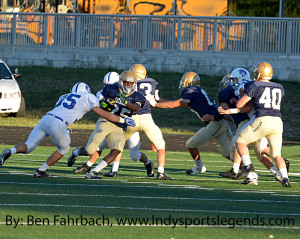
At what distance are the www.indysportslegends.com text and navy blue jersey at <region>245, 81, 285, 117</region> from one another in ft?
12.2

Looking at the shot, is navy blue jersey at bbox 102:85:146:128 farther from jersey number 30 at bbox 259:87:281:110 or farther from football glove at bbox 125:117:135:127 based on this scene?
jersey number 30 at bbox 259:87:281:110

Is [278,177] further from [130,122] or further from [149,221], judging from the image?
[149,221]

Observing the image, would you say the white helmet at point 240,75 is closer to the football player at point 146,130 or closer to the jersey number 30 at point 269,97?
the football player at point 146,130

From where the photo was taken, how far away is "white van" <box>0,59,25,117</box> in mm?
27281

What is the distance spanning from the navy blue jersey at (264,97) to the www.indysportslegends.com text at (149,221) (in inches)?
147

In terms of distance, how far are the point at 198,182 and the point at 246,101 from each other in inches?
58.9

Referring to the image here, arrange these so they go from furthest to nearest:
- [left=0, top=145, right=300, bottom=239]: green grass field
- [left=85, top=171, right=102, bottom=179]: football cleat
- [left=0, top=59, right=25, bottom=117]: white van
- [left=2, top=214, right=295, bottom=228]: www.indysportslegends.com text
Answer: [left=0, top=59, right=25, bottom=117]: white van
[left=85, top=171, right=102, bottom=179]: football cleat
[left=2, top=214, right=295, bottom=228]: www.indysportslegends.com text
[left=0, top=145, right=300, bottom=239]: green grass field

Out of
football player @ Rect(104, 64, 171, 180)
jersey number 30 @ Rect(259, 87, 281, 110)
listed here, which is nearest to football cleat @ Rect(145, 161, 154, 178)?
football player @ Rect(104, 64, 171, 180)

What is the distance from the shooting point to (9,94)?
27.4 metres

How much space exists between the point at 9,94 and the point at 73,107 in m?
14.8

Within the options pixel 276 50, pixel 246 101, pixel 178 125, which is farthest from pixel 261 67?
pixel 276 50

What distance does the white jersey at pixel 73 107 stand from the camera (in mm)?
12898

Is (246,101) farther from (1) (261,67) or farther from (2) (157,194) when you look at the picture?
(2) (157,194)

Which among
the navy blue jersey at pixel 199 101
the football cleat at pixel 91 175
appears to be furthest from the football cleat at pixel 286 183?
the football cleat at pixel 91 175
